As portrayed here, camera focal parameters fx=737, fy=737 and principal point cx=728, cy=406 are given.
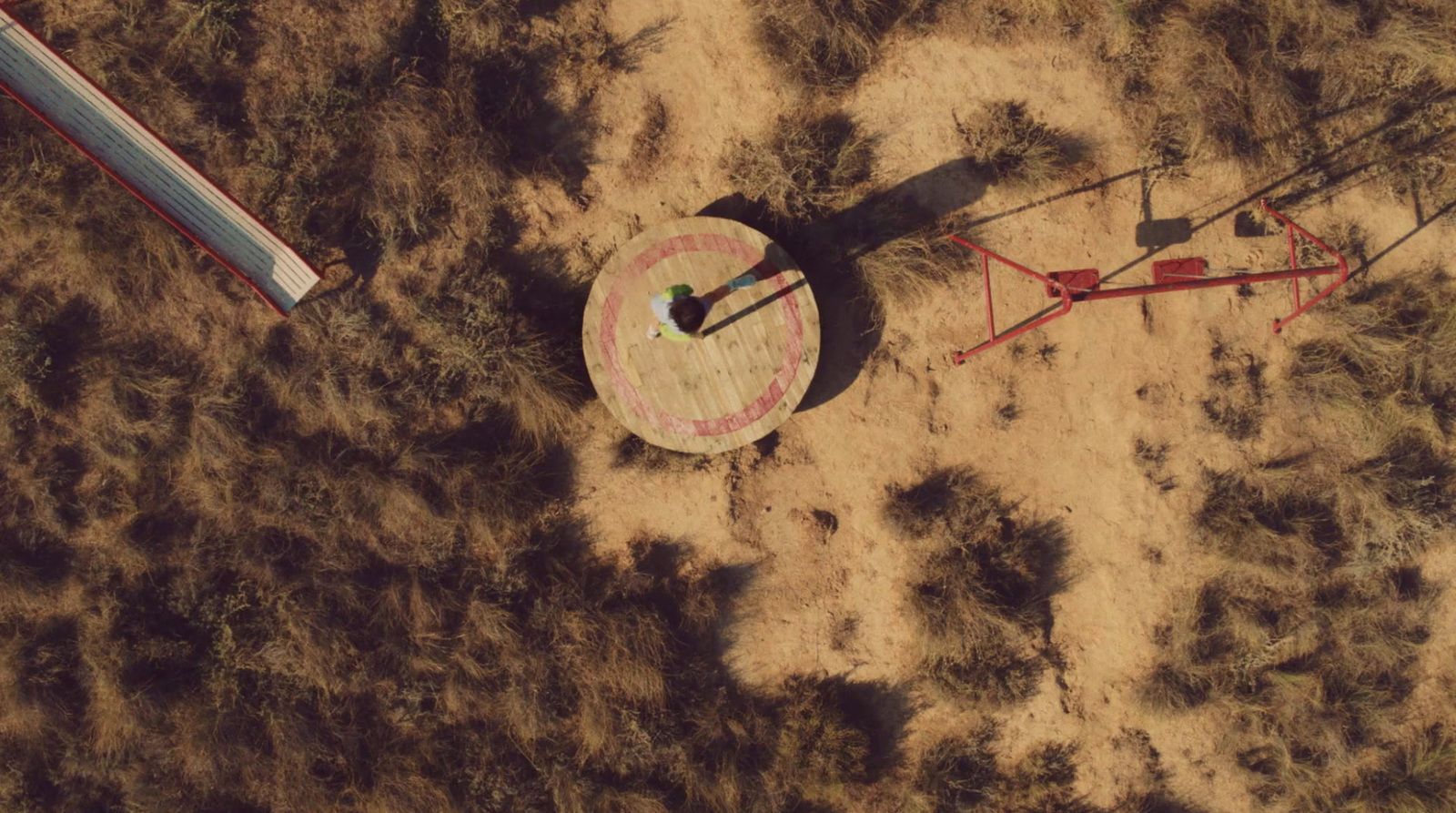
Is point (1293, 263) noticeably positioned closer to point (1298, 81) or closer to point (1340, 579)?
point (1298, 81)

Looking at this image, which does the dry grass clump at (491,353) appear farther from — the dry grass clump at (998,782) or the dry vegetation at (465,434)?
the dry grass clump at (998,782)

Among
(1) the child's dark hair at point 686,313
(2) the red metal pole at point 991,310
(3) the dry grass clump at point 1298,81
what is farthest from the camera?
(3) the dry grass clump at point 1298,81

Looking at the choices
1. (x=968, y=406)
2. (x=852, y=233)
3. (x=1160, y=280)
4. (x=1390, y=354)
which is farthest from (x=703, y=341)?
(x=1390, y=354)

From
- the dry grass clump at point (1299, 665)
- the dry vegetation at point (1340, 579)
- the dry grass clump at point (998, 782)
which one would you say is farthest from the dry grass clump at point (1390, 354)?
the dry grass clump at point (998, 782)

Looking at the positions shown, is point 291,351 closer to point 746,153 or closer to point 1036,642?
point 746,153

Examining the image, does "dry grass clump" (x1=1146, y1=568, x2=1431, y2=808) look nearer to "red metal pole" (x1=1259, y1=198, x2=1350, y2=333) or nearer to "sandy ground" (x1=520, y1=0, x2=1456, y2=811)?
"sandy ground" (x1=520, y1=0, x2=1456, y2=811)
